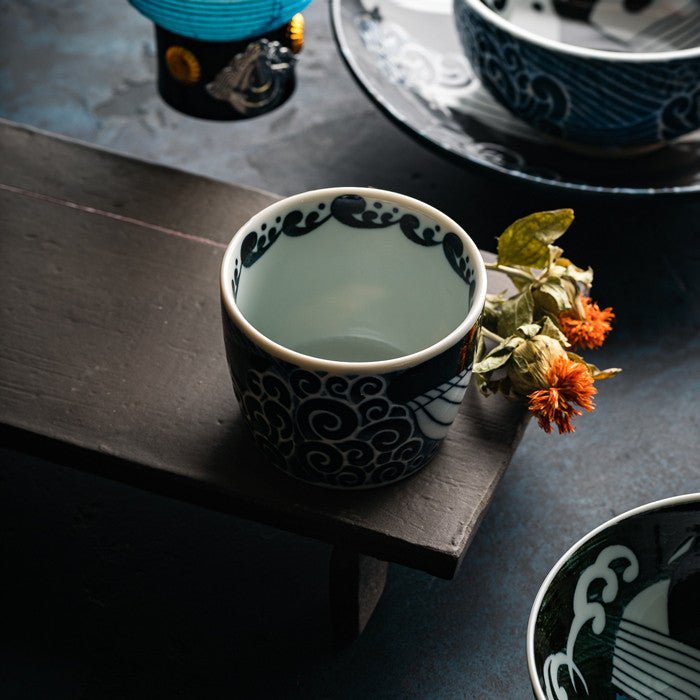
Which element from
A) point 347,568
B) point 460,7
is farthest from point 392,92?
point 347,568

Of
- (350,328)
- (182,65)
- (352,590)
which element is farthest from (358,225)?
(182,65)

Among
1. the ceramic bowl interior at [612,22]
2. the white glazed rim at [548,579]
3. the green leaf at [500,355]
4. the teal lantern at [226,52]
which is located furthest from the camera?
the ceramic bowl interior at [612,22]

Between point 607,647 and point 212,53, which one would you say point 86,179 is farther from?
point 607,647

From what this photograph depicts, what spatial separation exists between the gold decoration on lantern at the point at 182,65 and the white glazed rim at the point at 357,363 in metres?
0.30

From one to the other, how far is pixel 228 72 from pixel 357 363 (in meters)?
0.41

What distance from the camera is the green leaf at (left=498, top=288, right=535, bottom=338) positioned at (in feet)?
1.72

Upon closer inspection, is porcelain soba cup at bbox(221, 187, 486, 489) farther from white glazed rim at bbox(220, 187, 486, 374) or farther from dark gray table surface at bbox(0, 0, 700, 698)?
dark gray table surface at bbox(0, 0, 700, 698)

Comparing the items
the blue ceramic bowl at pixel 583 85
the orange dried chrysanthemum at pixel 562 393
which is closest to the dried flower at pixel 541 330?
the orange dried chrysanthemum at pixel 562 393

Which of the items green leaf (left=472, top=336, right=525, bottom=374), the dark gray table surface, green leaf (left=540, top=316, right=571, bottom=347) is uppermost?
green leaf (left=540, top=316, right=571, bottom=347)

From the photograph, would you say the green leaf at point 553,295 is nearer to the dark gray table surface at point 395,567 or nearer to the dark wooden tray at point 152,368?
the dark wooden tray at point 152,368

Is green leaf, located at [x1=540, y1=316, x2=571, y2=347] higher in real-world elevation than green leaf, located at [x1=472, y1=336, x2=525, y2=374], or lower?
higher

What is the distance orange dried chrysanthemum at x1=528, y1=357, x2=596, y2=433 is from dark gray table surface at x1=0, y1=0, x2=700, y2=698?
0.18 m

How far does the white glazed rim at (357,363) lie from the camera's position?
0.42 metres

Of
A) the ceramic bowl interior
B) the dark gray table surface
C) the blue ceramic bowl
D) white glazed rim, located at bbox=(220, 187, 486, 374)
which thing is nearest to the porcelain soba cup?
white glazed rim, located at bbox=(220, 187, 486, 374)
